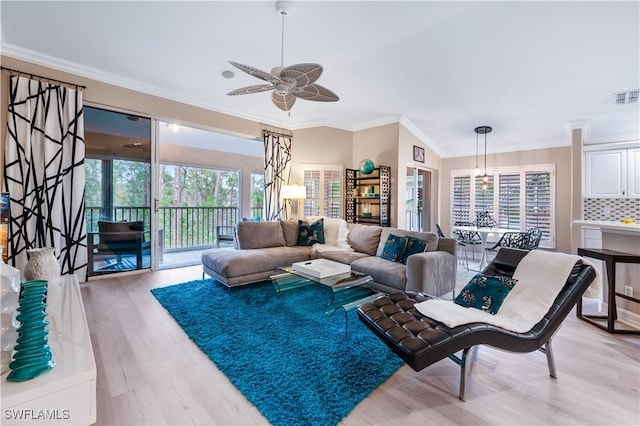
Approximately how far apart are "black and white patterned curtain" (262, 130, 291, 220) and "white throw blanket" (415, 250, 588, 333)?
4207 millimetres

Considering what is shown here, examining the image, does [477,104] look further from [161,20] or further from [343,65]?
[161,20]

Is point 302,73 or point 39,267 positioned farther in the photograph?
point 302,73

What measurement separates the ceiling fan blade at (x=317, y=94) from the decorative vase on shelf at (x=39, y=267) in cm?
255

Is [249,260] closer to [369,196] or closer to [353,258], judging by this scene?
[353,258]

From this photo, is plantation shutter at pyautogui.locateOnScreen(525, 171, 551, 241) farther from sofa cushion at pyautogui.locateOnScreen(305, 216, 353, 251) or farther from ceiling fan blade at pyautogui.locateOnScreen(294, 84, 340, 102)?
ceiling fan blade at pyautogui.locateOnScreen(294, 84, 340, 102)

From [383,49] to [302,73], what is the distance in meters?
1.34

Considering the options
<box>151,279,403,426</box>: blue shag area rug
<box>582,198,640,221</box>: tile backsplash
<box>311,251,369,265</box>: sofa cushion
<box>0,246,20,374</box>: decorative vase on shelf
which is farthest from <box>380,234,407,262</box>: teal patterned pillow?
<box>582,198,640,221</box>: tile backsplash

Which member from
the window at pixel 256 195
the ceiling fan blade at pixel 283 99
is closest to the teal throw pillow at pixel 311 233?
the ceiling fan blade at pixel 283 99

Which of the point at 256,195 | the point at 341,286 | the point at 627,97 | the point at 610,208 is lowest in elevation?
the point at 341,286

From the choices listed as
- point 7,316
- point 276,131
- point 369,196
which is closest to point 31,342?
point 7,316

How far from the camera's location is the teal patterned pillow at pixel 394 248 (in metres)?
3.42

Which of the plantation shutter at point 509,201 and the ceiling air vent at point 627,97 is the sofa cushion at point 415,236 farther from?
the plantation shutter at point 509,201

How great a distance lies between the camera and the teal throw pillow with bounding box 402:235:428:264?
3.29 meters

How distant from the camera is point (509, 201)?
20.6 ft
